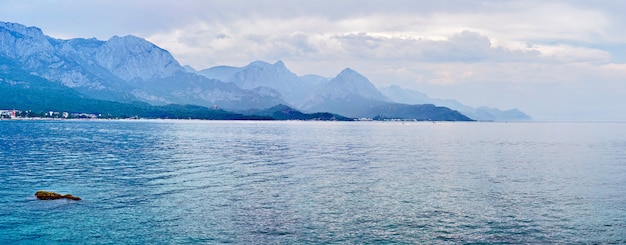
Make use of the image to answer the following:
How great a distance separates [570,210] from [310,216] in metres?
30.1

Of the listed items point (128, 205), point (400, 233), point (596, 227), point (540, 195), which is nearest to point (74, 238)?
point (128, 205)

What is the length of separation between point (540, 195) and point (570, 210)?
9.64 metres

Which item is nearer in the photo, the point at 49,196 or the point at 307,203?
the point at 49,196

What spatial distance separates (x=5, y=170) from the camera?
7712 cm

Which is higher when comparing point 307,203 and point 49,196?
point 49,196

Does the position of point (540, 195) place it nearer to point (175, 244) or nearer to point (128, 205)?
point (175, 244)

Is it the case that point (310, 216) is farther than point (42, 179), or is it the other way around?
point (42, 179)

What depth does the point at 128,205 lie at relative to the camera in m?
50.7

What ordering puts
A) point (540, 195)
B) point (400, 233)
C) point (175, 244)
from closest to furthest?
point (175, 244)
point (400, 233)
point (540, 195)

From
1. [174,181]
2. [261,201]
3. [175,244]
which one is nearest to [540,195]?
[261,201]

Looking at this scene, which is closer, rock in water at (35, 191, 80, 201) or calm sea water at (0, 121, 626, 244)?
calm sea water at (0, 121, 626, 244)

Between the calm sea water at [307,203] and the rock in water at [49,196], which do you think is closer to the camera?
the calm sea water at [307,203]

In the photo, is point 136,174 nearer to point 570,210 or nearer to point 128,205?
point 128,205

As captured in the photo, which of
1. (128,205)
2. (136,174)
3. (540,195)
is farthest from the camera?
(136,174)
